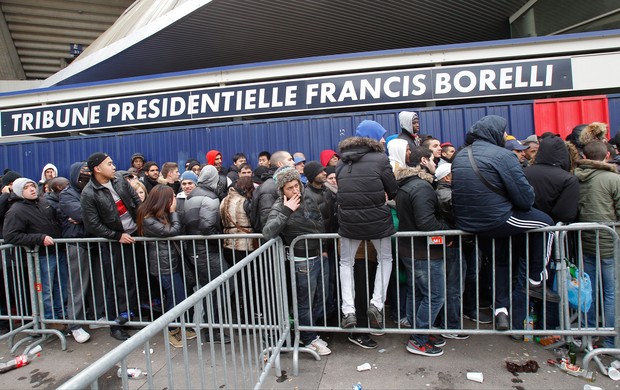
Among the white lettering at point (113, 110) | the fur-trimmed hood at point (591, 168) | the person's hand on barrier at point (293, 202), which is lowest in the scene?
the person's hand on barrier at point (293, 202)

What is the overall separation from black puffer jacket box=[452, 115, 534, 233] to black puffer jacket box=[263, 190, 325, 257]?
135 cm

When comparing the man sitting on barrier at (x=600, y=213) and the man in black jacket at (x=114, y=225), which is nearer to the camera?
the man sitting on barrier at (x=600, y=213)

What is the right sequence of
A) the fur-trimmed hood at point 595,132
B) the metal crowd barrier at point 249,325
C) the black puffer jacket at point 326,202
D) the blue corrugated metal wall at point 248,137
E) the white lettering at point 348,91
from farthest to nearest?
the white lettering at point 348,91, the blue corrugated metal wall at point 248,137, the fur-trimmed hood at point 595,132, the black puffer jacket at point 326,202, the metal crowd barrier at point 249,325

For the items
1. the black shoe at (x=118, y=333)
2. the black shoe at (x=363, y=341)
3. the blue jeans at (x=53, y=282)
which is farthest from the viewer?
the blue jeans at (x=53, y=282)

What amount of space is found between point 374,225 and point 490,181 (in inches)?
41.9

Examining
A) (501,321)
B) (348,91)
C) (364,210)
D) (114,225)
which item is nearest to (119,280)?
(114,225)

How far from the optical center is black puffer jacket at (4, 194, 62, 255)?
4082mm

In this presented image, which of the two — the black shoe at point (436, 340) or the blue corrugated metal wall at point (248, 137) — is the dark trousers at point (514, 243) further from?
the blue corrugated metal wall at point (248, 137)

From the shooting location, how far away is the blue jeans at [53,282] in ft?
14.0

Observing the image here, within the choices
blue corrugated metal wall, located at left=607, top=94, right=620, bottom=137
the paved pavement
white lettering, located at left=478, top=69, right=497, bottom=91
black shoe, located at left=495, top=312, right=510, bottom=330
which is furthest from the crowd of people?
blue corrugated metal wall, located at left=607, top=94, right=620, bottom=137

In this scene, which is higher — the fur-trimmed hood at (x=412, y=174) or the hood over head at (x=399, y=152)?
the hood over head at (x=399, y=152)

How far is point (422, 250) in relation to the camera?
346 cm

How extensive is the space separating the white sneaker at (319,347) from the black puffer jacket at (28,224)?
3.24 metres

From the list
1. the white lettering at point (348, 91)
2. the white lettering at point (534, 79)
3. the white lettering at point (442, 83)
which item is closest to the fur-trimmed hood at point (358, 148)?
the white lettering at point (348, 91)
